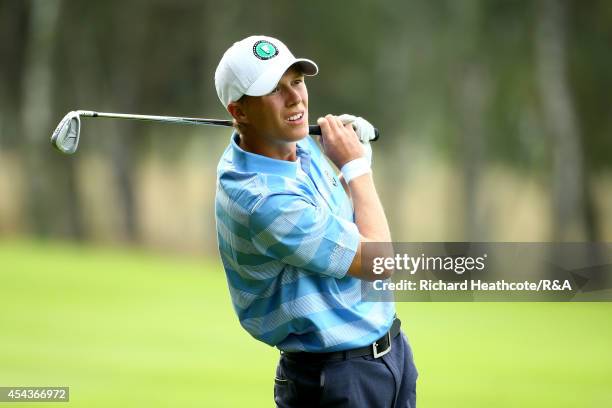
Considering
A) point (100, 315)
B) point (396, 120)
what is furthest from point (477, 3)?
point (100, 315)

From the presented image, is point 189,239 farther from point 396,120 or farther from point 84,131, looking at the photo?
point 396,120

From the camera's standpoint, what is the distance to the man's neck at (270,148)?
2986 mm

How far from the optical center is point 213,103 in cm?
2045

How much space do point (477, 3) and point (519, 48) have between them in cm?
97

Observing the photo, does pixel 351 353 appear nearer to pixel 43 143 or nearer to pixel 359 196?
pixel 359 196

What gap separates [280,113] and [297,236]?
356mm

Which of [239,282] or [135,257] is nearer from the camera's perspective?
[239,282]

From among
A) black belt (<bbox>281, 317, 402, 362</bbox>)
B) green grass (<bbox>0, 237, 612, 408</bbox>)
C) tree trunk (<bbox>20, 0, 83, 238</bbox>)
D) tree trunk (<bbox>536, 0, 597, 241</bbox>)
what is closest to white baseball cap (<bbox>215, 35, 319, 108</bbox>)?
black belt (<bbox>281, 317, 402, 362</bbox>)

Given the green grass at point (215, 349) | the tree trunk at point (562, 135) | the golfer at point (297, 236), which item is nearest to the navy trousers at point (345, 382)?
the golfer at point (297, 236)

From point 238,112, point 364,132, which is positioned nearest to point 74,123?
point 238,112

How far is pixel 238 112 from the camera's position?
9.89 ft

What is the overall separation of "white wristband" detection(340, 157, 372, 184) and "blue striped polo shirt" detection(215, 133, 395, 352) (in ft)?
0.33

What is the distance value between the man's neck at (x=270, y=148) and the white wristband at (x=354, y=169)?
15cm

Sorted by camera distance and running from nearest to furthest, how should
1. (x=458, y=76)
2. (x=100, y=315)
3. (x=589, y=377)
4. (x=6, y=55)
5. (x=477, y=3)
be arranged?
(x=589, y=377)
(x=100, y=315)
(x=477, y=3)
(x=458, y=76)
(x=6, y=55)
